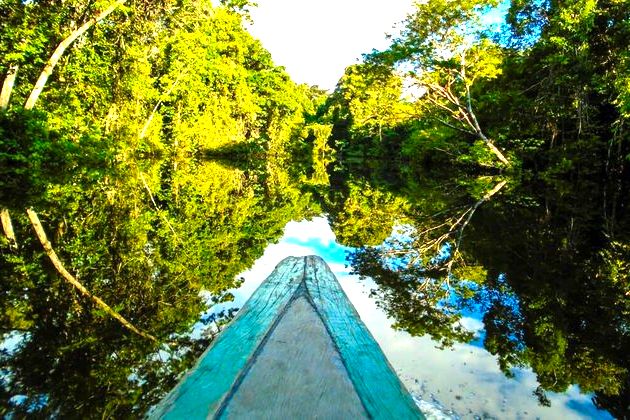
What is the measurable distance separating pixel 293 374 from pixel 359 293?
5.11 m

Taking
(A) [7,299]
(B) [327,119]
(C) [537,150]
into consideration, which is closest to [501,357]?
(A) [7,299]

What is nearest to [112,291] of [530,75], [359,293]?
[359,293]

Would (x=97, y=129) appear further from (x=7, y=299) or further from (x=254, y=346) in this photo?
(x=254, y=346)

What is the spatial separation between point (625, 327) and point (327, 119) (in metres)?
48.2

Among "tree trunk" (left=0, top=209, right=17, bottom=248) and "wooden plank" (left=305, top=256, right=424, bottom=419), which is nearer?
"wooden plank" (left=305, top=256, right=424, bottom=419)

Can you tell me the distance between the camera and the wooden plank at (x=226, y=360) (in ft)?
3.70

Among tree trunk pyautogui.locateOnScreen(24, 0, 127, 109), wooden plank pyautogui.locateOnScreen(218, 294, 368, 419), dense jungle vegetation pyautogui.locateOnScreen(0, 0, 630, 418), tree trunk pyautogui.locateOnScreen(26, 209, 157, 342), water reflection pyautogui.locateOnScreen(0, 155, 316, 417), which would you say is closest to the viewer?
wooden plank pyautogui.locateOnScreen(218, 294, 368, 419)

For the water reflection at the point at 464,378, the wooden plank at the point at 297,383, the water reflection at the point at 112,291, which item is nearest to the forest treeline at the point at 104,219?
the water reflection at the point at 112,291

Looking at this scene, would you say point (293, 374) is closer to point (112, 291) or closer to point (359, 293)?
point (112, 291)

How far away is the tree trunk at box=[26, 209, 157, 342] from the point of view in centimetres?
422

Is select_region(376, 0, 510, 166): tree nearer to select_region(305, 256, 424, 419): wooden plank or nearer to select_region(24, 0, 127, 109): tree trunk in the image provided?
select_region(24, 0, 127, 109): tree trunk

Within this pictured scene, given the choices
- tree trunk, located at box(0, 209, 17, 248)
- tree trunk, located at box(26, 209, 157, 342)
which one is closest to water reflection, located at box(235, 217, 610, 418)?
tree trunk, located at box(26, 209, 157, 342)

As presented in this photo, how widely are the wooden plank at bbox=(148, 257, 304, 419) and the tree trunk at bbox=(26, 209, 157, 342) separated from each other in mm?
2691

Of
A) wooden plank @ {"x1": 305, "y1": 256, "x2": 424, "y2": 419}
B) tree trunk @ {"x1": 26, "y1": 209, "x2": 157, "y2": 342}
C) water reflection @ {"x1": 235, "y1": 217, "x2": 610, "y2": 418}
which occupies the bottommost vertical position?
water reflection @ {"x1": 235, "y1": 217, "x2": 610, "y2": 418}
